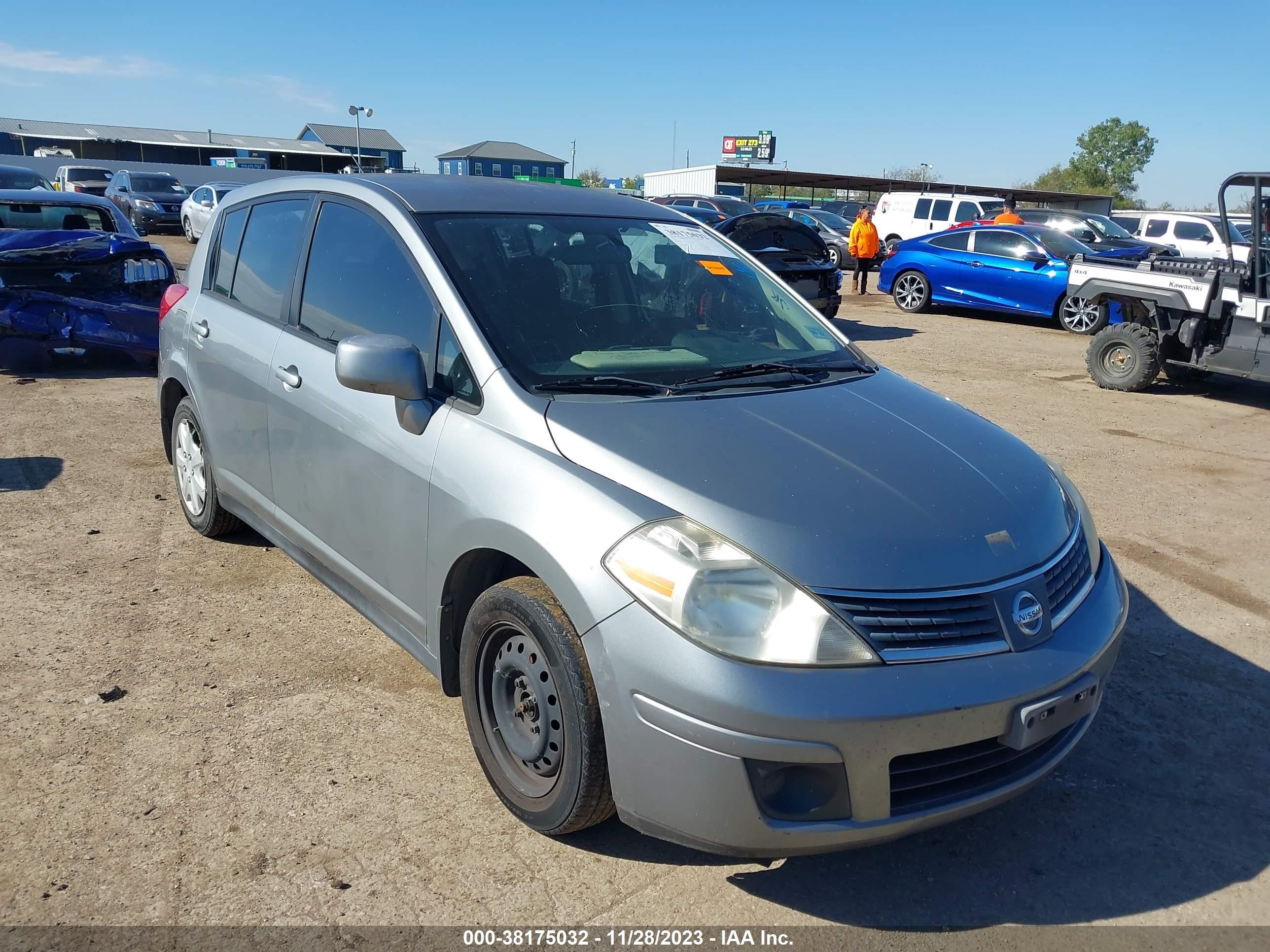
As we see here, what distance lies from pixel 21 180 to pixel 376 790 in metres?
18.8

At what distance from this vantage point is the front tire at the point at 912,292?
622 inches

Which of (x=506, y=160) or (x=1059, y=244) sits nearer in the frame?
(x=1059, y=244)

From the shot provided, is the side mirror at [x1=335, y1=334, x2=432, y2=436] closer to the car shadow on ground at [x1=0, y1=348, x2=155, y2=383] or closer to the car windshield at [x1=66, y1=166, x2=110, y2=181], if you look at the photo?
the car shadow on ground at [x1=0, y1=348, x2=155, y2=383]

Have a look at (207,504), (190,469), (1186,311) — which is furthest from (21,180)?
(1186,311)

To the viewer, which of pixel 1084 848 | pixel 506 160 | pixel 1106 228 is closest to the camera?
pixel 1084 848

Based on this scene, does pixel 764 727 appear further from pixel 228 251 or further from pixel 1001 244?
pixel 1001 244

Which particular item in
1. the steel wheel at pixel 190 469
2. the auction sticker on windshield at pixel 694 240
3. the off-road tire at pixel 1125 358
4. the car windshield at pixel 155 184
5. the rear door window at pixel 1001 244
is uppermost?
the car windshield at pixel 155 184

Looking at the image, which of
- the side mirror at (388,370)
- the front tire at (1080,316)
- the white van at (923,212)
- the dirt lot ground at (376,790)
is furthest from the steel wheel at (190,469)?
the white van at (923,212)

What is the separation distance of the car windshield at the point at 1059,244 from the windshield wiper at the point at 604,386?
510 inches

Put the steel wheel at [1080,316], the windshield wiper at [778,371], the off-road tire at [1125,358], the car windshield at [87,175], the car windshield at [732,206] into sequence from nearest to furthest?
the windshield wiper at [778,371] < the off-road tire at [1125,358] < the steel wheel at [1080,316] < the car windshield at [732,206] < the car windshield at [87,175]

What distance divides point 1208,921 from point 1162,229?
24.0 m

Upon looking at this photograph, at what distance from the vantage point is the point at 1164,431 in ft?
27.2

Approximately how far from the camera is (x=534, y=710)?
2.70m

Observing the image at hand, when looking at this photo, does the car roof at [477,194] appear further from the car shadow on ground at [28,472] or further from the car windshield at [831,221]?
the car windshield at [831,221]
